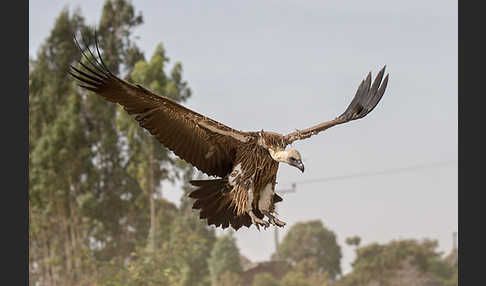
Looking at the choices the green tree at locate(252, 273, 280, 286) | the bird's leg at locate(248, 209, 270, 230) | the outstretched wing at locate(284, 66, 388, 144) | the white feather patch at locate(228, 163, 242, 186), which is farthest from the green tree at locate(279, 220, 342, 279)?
the bird's leg at locate(248, 209, 270, 230)

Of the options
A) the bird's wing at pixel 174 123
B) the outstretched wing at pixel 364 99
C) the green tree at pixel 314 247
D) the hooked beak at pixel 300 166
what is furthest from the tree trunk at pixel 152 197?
the hooked beak at pixel 300 166

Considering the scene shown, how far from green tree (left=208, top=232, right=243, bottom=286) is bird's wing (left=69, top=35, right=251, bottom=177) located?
10.0 metres

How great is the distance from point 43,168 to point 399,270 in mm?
6792

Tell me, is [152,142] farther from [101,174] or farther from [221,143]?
[221,143]

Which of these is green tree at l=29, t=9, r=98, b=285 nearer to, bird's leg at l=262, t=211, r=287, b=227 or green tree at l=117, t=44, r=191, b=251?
green tree at l=117, t=44, r=191, b=251

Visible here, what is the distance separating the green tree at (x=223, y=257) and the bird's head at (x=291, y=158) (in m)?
10.5

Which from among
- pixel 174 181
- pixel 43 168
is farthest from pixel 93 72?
pixel 43 168

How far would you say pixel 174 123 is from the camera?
365cm

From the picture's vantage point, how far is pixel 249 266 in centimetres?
1434

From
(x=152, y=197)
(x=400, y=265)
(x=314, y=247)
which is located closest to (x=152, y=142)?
(x=152, y=197)

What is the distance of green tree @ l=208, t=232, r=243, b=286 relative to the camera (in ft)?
44.7

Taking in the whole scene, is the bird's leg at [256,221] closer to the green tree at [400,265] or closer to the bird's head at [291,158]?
the bird's head at [291,158]

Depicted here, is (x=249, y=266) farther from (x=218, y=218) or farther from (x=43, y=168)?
(x=218, y=218)

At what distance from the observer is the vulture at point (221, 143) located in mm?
3420
